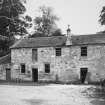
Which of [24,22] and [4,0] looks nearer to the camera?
[4,0]

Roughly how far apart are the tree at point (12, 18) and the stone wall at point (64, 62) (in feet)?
51.2

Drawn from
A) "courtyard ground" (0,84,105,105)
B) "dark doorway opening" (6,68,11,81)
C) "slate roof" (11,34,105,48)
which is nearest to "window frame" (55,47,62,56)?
"slate roof" (11,34,105,48)

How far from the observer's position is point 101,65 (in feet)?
83.7

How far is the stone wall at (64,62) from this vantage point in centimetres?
2567

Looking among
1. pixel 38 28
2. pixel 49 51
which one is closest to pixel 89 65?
pixel 49 51

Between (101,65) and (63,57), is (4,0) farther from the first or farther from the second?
(101,65)

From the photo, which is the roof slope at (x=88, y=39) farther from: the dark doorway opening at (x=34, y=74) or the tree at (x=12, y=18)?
the tree at (x=12, y=18)

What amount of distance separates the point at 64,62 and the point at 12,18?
74.2 feet

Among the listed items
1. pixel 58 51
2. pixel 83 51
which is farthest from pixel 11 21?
pixel 83 51

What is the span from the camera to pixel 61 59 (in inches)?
1077

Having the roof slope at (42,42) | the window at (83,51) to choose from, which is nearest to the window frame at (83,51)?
the window at (83,51)

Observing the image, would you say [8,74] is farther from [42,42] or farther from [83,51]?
[83,51]

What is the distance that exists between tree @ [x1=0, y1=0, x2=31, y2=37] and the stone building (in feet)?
49.3

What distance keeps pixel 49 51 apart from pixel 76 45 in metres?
4.44
